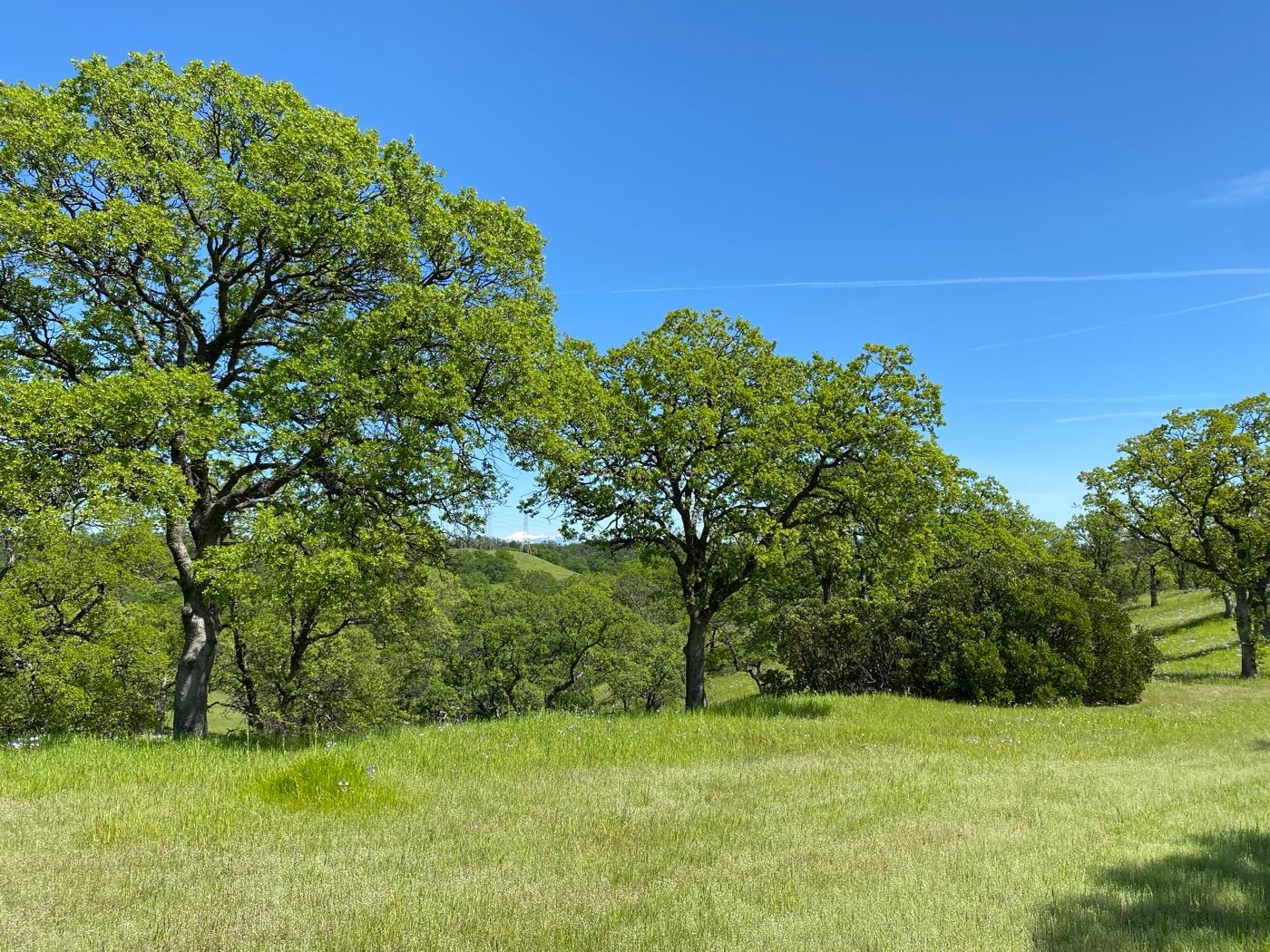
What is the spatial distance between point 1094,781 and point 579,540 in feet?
43.0

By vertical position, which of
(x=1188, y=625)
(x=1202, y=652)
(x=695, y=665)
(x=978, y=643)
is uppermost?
(x=978, y=643)

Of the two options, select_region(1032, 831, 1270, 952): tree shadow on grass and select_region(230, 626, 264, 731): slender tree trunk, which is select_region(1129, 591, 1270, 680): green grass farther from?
select_region(230, 626, 264, 731): slender tree trunk

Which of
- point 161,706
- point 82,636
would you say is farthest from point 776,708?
point 161,706

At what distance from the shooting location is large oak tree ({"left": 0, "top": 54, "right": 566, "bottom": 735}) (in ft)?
40.8

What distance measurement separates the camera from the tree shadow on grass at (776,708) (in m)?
18.4

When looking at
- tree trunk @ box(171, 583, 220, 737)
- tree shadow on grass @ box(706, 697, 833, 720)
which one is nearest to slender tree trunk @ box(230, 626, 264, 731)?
tree trunk @ box(171, 583, 220, 737)

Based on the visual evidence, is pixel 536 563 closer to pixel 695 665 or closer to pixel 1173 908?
pixel 695 665

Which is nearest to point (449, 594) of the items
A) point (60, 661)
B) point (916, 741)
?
point (916, 741)

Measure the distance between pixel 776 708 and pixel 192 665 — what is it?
576 inches

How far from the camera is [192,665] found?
49.4 ft

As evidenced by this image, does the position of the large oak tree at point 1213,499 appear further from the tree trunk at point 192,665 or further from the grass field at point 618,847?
the tree trunk at point 192,665

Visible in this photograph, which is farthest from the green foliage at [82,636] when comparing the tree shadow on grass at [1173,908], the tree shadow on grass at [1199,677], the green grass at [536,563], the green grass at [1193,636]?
the green grass at [536,563]

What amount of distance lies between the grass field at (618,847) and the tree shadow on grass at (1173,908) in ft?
0.09

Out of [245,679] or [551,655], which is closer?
[245,679]
